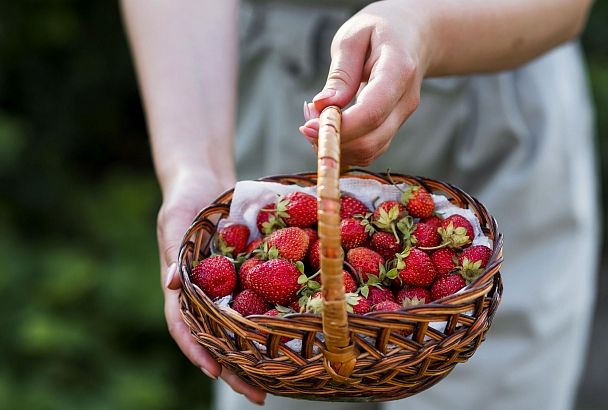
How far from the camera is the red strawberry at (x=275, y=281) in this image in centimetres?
73

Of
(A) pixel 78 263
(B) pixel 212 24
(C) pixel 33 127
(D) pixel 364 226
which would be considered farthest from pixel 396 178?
(C) pixel 33 127

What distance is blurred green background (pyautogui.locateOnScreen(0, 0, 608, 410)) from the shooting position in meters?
1.58

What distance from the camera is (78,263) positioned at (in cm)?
162

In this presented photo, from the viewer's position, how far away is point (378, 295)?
733 mm

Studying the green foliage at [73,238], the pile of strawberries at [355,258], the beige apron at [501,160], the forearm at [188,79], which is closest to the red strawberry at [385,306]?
the pile of strawberries at [355,258]

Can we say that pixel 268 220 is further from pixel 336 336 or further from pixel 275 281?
pixel 336 336

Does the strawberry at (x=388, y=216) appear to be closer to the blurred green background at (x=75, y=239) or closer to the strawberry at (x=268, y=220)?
the strawberry at (x=268, y=220)

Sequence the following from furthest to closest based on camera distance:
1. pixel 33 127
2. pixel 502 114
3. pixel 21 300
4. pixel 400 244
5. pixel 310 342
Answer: pixel 33 127
pixel 21 300
pixel 502 114
pixel 400 244
pixel 310 342

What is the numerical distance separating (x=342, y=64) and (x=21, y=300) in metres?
1.09

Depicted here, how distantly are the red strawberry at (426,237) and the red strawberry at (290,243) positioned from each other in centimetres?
10

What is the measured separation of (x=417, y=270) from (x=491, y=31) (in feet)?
1.00

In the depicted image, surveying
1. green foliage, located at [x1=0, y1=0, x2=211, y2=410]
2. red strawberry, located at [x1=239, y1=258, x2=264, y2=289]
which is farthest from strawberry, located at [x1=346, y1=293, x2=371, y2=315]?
green foliage, located at [x1=0, y1=0, x2=211, y2=410]

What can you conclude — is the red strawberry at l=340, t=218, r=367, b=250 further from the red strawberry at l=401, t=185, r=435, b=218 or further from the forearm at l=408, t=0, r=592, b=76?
the forearm at l=408, t=0, r=592, b=76

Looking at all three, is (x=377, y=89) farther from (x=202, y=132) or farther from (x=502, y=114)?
(x=502, y=114)
